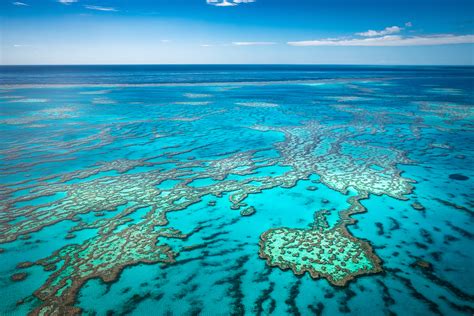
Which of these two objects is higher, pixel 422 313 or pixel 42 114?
pixel 42 114

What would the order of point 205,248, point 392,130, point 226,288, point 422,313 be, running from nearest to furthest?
point 422,313, point 226,288, point 205,248, point 392,130

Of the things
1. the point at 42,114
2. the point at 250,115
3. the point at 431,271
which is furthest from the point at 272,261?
the point at 42,114

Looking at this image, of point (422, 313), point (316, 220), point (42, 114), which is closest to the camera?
point (422, 313)

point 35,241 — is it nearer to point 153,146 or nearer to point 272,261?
point 272,261

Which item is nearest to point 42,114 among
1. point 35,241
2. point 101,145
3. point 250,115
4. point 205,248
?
point 101,145

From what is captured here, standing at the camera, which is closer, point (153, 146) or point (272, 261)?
point (272, 261)

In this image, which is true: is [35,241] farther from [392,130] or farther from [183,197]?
[392,130]
